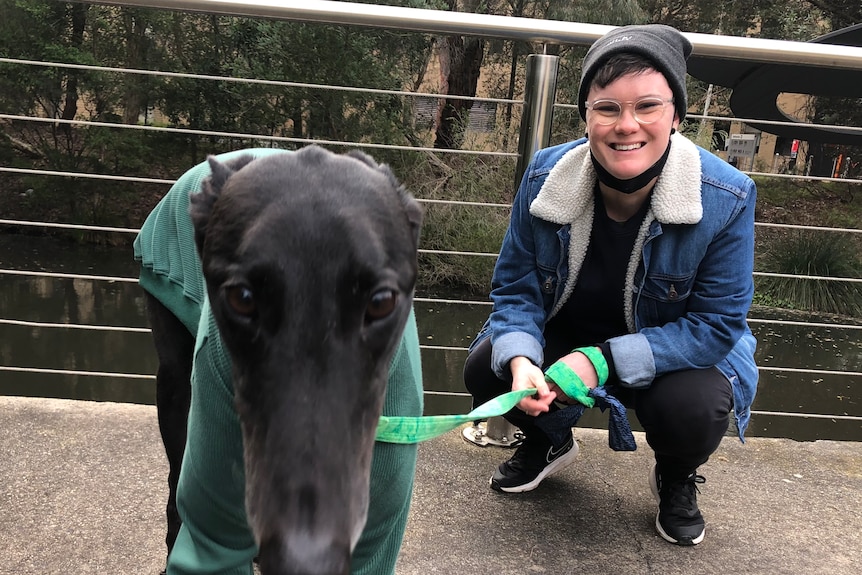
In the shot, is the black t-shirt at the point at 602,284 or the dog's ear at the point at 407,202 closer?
the dog's ear at the point at 407,202

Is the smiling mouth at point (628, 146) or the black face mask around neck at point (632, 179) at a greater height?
the smiling mouth at point (628, 146)

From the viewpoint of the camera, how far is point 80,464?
2072 mm

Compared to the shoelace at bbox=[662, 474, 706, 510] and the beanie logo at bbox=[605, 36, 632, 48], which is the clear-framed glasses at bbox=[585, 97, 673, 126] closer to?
the beanie logo at bbox=[605, 36, 632, 48]

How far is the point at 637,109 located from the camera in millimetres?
1689

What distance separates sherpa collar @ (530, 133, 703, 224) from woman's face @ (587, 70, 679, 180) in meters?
0.08

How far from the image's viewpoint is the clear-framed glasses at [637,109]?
5.52ft

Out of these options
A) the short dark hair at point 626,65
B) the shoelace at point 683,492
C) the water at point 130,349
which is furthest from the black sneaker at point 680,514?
the water at point 130,349

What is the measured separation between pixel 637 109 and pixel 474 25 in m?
0.73

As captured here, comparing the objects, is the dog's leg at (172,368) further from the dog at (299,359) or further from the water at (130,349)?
the water at (130,349)

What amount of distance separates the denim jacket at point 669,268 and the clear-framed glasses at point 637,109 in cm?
17

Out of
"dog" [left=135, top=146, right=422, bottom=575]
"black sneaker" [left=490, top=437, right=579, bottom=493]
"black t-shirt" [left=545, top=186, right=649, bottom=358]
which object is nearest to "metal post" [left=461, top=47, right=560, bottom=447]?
"black sneaker" [left=490, top=437, right=579, bottom=493]

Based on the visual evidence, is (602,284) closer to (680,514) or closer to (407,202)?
(680,514)

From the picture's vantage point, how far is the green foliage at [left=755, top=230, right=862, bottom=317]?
9.52 m

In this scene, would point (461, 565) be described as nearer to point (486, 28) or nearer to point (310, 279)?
point (310, 279)
